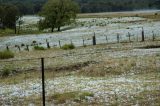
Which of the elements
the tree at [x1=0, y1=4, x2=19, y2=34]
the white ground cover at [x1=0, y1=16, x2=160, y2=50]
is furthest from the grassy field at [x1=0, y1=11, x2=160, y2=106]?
the tree at [x1=0, y1=4, x2=19, y2=34]

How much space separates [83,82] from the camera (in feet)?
69.4

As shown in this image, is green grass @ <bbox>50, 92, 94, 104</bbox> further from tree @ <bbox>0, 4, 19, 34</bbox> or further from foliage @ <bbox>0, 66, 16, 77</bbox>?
tree @ <bbox>0, 4, 19, 34</bbox>

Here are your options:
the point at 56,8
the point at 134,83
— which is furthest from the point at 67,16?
the point at 134,83

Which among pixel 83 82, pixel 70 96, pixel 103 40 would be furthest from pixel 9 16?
pixel 70 96

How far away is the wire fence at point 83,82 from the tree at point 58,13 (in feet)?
256

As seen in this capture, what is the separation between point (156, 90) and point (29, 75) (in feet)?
35.1

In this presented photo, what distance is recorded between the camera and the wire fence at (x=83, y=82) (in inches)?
681

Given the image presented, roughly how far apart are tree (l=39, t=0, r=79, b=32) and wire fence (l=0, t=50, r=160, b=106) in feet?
256

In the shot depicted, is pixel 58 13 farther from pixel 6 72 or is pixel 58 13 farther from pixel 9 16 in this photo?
pixel 6 72

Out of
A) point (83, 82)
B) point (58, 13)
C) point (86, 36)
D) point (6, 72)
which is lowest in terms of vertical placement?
point (58, 13)

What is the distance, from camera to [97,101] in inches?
661

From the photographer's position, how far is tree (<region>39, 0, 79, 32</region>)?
109125mm

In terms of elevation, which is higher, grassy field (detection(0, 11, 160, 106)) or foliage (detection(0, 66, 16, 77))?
grassy field (detection(0, 11, 160, 106))

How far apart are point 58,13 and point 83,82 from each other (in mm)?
89681
